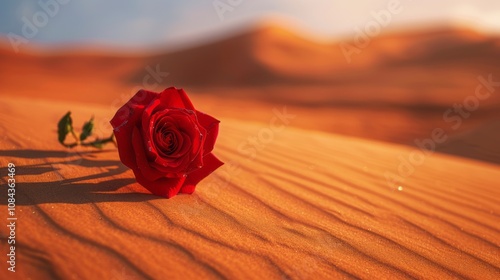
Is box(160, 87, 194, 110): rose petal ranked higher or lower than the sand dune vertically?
higher

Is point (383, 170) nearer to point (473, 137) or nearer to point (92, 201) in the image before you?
point (92, 201)

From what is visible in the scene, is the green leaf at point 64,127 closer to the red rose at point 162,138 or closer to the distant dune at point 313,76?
the red rose at point 162,138

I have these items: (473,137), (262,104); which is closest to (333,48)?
(262,104)

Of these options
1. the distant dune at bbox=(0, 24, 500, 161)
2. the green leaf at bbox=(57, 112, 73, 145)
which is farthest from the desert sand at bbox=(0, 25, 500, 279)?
the distant dune at bbox=(0, 24, 500, 161)

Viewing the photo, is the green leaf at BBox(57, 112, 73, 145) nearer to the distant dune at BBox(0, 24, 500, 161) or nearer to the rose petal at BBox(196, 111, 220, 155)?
the rose petal at BBox(196, 111, 220, 155)

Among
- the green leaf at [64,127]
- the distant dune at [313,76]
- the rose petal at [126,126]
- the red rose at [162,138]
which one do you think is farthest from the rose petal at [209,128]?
the distant dune at [313,76]
